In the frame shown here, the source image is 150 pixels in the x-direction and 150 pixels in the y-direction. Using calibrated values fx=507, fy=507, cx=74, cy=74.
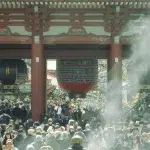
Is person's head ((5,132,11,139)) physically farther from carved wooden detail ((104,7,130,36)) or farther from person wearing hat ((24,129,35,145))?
carved wooden detail ((104,7,130,36))

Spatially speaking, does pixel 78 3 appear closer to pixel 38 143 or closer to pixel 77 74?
pixel 77 74

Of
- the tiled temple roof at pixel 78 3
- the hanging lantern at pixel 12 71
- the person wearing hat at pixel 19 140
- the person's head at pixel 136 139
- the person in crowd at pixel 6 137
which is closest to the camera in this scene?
the person wearing hat at pixel 19 140

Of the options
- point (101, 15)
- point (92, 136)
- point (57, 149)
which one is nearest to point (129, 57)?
point (101, 15)

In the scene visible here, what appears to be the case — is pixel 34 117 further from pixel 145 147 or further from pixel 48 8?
pixel 145 147

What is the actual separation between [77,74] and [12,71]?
9.39ft

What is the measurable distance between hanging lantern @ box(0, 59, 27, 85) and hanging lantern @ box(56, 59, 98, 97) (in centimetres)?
166

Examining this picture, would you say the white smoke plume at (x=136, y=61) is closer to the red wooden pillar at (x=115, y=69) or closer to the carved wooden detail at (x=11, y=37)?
the red wooden pillar at (x=115, y=69)

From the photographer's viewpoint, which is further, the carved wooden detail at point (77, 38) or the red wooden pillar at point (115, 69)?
the carved wooden detail at point (77, 38)

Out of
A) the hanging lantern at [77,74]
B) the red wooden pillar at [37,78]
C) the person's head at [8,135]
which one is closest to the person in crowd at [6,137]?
the person's head at [8,135]

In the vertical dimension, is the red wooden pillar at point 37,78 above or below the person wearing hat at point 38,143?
above

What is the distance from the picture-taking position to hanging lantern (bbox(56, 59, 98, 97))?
22.4 metres

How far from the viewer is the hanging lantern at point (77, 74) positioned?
22.4 m

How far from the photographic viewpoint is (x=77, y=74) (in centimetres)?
2242

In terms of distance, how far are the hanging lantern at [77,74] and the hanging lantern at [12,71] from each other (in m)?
1.66
